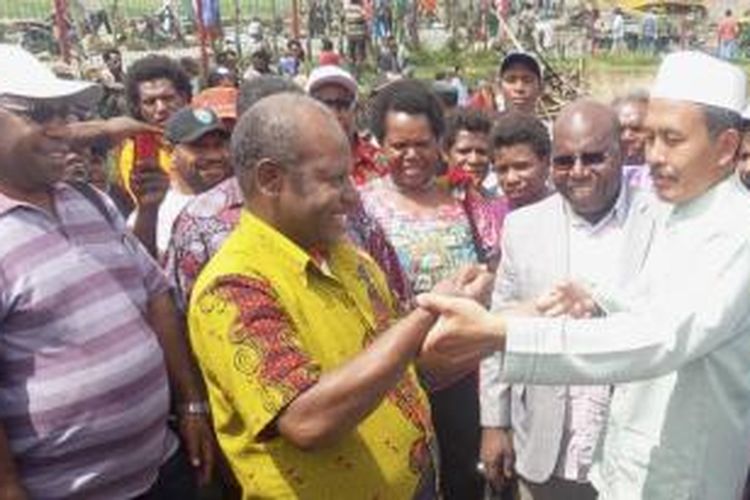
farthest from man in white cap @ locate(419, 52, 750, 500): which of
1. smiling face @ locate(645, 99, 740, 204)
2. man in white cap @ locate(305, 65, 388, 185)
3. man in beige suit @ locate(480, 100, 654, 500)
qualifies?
man in white cap @ locate(305, 65, 388, 185)

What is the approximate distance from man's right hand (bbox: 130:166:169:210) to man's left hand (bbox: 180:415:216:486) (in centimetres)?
87

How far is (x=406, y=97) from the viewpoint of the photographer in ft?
13.5

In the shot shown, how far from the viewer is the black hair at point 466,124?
4934 mm

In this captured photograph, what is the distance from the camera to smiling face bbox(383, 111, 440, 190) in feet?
13.3

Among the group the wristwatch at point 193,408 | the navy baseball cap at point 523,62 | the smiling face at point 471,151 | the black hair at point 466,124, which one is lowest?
the wristwatch at point 193,408

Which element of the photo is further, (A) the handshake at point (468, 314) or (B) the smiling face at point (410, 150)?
(B) the smiling face at point (410, 150)

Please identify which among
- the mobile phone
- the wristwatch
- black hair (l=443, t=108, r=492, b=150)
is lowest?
the wristwatch

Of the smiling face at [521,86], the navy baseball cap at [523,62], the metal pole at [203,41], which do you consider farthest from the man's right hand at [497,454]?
the metal pole at [203,41]

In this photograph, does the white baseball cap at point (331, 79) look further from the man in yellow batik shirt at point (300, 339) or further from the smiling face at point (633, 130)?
the man in yellow batik shirt at point (300, 339)

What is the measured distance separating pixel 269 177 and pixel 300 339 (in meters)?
0.40

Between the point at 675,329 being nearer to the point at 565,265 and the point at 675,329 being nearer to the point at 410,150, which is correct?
the point at 565,265

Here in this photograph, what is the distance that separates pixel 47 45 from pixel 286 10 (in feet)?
26.8

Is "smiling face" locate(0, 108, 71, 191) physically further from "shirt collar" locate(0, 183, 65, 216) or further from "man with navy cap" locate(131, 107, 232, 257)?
"man with navy cap" locate(131, 107, 232, 257)

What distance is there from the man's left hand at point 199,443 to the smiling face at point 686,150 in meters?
1.66
